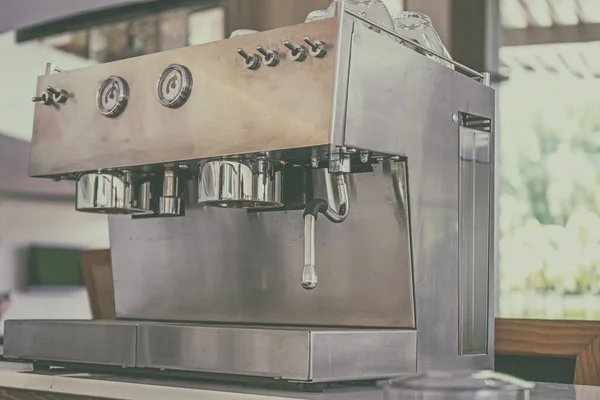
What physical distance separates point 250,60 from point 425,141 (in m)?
0.31

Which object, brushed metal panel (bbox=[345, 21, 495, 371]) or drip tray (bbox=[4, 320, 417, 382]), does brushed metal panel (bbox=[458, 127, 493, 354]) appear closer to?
brushed metal panel (bbox=[345, 21, 495, 371])

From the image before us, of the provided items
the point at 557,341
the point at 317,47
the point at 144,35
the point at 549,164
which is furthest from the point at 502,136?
the point at 317,47

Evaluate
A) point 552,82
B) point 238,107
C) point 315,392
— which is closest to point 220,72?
point 238,107

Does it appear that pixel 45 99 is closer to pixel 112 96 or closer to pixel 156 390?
pixel 112 96

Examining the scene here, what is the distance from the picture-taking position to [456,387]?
81cm

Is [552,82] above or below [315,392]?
above

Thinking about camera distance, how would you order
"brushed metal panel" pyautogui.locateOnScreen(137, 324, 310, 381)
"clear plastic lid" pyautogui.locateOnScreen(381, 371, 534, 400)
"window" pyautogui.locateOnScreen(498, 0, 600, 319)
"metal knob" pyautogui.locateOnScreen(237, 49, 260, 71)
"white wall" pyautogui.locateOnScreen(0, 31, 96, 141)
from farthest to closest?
1. "white wall" pyautogui.locateOnScreen(0, 31, 96, 141)
2. "window" pyautogui.locateOnScreen(498, 0, 600, 319)
3. "metal knob" pyautogui.locateOnScreen(237, 49, 260, 71)
4. "brushed metal panel" pyautogui.locateOnScreen(137, 324, 310, 381)
5. "clear plastic lid" pyautogui.locateOnScreen(381, 371, 534, 400)

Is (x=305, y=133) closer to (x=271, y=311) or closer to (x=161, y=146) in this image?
(x=161, y=146)

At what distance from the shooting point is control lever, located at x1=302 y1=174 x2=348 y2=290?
1339 millimetres

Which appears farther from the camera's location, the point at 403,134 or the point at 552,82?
the point at 552,82

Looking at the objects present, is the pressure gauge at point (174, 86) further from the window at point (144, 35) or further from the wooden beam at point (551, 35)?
the wooden beam at point (551, 35)

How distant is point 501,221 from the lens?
3.08 meters

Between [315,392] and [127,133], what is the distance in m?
0.56

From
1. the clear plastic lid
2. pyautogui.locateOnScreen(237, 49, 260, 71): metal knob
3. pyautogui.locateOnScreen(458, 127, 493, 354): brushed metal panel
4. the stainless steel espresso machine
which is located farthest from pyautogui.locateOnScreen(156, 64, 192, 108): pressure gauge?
the clear plastic lid
